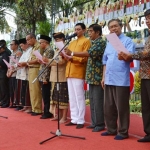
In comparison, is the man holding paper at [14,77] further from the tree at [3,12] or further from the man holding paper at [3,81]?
the tree at [3,12]

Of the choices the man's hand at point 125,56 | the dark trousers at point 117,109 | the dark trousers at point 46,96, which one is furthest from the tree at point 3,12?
the man's hand at point 125,56

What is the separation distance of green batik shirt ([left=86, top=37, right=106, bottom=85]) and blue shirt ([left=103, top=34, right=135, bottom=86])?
36 cm

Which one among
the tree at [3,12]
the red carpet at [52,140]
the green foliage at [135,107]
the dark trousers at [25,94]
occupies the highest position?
the tree at [3,12]

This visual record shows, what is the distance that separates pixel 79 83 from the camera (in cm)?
480

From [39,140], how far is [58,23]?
17.8 feet

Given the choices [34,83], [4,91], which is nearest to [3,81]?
[4,91]

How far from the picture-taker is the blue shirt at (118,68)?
392 centimetres

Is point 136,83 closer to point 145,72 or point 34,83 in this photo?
point 34,83

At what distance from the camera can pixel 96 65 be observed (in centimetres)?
452

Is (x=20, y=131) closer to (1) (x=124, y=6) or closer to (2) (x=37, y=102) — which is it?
(2) (x=37, y=102)

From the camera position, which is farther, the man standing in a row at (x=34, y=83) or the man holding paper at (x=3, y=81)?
the man holding paper at (x=3, y=81)

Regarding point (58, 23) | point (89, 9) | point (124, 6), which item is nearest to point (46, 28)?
point (58, 23)

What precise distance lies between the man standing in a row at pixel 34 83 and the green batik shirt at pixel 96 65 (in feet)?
5.72

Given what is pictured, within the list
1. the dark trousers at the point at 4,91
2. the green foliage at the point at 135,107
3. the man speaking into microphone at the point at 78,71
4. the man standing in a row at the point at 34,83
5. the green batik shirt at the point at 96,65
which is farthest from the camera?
the dark trousers at the point at 4,91
